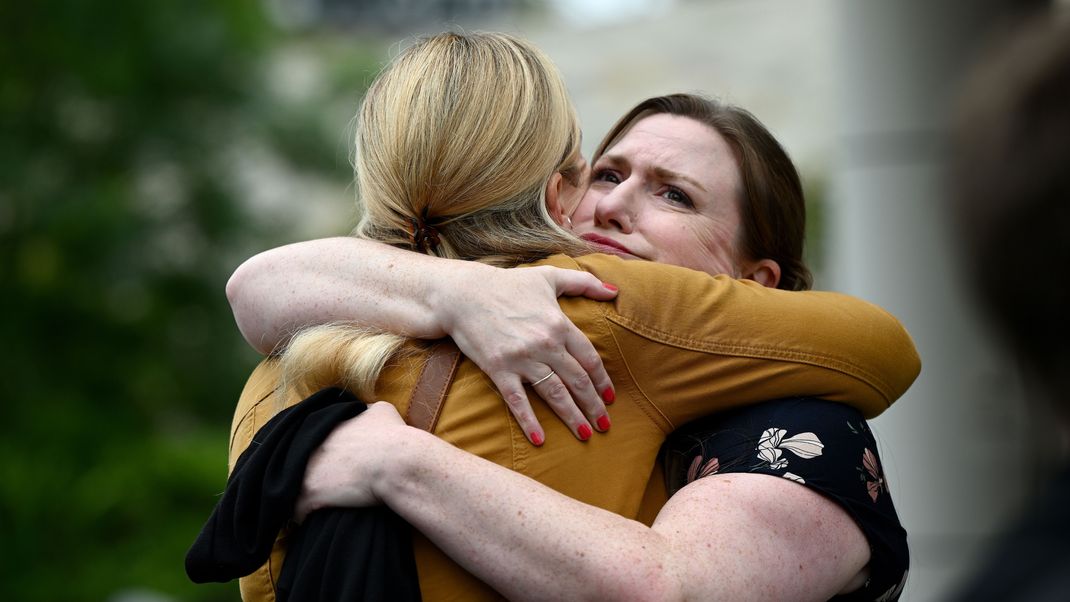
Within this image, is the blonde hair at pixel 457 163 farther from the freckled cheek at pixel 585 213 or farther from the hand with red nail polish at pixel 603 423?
the hand with red nail polish at pixel 603 423

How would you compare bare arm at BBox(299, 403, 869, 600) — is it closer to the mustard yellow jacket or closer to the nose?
the mustard yellow jacket

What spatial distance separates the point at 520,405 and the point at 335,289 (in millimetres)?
473

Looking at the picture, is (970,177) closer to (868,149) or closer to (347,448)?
(347,448)

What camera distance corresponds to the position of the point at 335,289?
93.4 inches

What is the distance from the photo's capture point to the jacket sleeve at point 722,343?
214cm

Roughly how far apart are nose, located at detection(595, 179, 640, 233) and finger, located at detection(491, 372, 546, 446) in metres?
0.62

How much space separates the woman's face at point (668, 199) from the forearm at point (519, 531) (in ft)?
2.27

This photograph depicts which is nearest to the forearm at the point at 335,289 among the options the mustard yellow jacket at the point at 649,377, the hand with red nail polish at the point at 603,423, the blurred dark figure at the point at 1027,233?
the mustard yellow jacket at the point at 649,377

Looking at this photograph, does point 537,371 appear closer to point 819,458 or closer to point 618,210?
point 819,458

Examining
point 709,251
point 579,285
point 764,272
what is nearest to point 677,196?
point 709,251

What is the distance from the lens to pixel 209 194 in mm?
11602

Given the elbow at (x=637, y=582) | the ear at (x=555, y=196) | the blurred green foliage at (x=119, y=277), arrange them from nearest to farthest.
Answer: the elbow at (x=637, y=582) → the ear at (x=555, y=196) → the blurred green foliage at (x=119, y=277)

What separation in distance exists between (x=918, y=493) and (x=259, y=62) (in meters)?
8.22

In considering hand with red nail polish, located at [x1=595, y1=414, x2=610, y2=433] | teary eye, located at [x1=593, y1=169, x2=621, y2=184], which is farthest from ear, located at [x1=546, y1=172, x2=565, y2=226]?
hand with red nail polish, located at [x1=595, y1=414, x2=610, y2=433]
